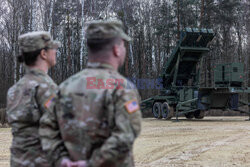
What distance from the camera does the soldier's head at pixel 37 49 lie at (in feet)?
9.37

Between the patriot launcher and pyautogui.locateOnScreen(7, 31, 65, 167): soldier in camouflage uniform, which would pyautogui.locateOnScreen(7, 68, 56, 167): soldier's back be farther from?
the patriot launcher

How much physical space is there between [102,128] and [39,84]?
2.81 ft

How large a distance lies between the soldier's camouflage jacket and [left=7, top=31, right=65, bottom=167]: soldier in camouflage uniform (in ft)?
1.55

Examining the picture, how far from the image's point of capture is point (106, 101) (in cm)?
216

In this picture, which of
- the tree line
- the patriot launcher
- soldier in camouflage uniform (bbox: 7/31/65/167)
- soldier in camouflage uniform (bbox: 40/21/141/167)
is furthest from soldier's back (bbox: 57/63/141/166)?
the tree line

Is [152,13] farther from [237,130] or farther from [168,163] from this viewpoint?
[168,163]

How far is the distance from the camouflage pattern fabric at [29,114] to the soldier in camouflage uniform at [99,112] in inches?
17.3

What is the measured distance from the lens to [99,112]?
2180mm

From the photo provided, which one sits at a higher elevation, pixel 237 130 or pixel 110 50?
pixel 110 50

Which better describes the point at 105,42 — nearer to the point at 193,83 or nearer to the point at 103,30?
the point at 103,30

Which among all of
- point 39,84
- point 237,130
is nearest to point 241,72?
point 237,130

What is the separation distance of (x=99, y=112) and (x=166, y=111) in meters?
16.4

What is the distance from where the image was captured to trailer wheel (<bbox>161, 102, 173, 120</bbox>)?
59.5 feet

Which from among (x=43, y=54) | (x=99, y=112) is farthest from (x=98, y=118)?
(x=43, y=54)
